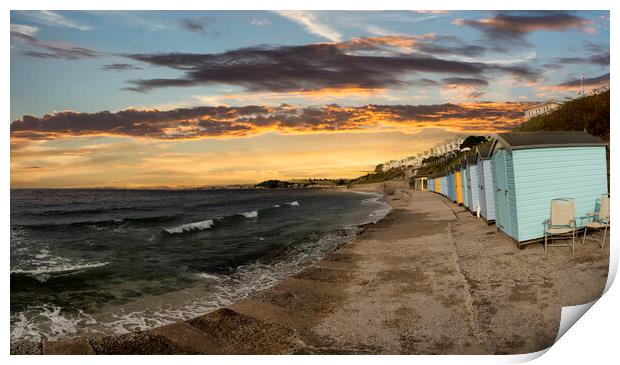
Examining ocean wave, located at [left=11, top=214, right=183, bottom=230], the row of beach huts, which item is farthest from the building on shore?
ocean wave, located at [left=11, top=214, right=183, bottom=230]

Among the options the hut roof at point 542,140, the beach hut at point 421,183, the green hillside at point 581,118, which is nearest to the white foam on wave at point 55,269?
the hut roof at point 542,140

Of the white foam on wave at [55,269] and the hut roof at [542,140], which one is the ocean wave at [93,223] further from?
the hut roof at [542,140]

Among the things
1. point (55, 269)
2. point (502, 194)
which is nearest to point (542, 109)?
point (502, 194)

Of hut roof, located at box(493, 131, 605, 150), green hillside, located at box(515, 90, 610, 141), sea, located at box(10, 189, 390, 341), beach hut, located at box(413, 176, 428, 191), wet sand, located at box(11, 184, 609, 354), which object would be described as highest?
green hillside, located at box(515, 90, 610, 141)

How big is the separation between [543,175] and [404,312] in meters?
6.06

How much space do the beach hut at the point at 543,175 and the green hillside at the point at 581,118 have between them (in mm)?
8080

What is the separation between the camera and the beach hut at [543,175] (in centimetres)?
1101

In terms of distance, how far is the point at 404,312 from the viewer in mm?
7699

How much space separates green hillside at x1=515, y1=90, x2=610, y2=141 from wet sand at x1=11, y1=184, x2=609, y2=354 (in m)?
12.2

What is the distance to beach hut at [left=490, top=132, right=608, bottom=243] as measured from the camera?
11.0 metres

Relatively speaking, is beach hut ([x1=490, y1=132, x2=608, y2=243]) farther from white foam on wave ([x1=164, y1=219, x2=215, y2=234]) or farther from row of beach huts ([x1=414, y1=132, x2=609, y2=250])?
white foam on wave ([x1=164, y1=219, x2=215, y2=234])

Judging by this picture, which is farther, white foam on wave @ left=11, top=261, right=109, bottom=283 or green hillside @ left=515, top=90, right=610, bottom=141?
green hillside @ left=515, top=90, right=610, bottom=141

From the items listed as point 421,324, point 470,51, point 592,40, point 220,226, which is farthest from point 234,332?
point 220,226

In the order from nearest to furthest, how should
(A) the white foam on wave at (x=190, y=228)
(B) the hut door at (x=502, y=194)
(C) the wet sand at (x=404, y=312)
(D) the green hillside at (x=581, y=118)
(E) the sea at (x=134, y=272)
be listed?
(C) the wet sand at (x=404, y=312)
(E) the sea at (x=134, y=272)
(B) the hut door at (x=502, y=194)
(D) the green hillside at (x=581, y=118)
(A) the white foam on wave at (x=190, y=228)
